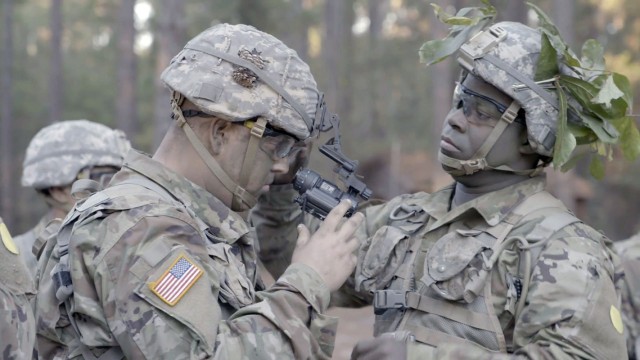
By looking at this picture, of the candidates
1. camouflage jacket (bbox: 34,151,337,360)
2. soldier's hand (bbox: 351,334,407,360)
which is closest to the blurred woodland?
soldier's hand (bbox: 351,334,407,360)

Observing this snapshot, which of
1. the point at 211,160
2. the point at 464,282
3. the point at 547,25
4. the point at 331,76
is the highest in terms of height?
the point at 547,25

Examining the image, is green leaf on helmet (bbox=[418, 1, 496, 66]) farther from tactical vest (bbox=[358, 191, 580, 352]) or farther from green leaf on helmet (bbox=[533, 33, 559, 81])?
tactical vest (bbox=[358, 191, 580, 352])

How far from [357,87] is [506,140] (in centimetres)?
A: 3224

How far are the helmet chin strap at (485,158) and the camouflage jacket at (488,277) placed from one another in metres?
0.13

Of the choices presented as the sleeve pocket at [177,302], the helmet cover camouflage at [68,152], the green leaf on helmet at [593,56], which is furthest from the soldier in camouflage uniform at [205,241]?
the helmet cover camouflage at [68,152]

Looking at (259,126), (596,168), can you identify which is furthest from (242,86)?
(596,168)

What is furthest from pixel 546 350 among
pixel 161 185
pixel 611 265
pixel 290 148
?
pixel 161 185

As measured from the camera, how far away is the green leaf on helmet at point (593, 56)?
398 centimetres

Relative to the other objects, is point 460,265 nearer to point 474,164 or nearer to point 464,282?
point 464,282

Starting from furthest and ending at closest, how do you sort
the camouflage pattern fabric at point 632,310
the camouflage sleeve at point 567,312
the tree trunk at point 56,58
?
1. the tree trunk at point 56,58
2. the camouflage pattern fabric at point 632,310
3. the camouflage sleeve at point 567,312

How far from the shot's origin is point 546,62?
3789mm

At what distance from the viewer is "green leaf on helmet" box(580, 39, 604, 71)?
13.1 ft

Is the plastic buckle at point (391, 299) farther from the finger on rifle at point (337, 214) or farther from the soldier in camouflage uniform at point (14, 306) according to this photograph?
the soldier in camouflage uniform at point (14, 306)

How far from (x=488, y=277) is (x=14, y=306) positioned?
1970mm
